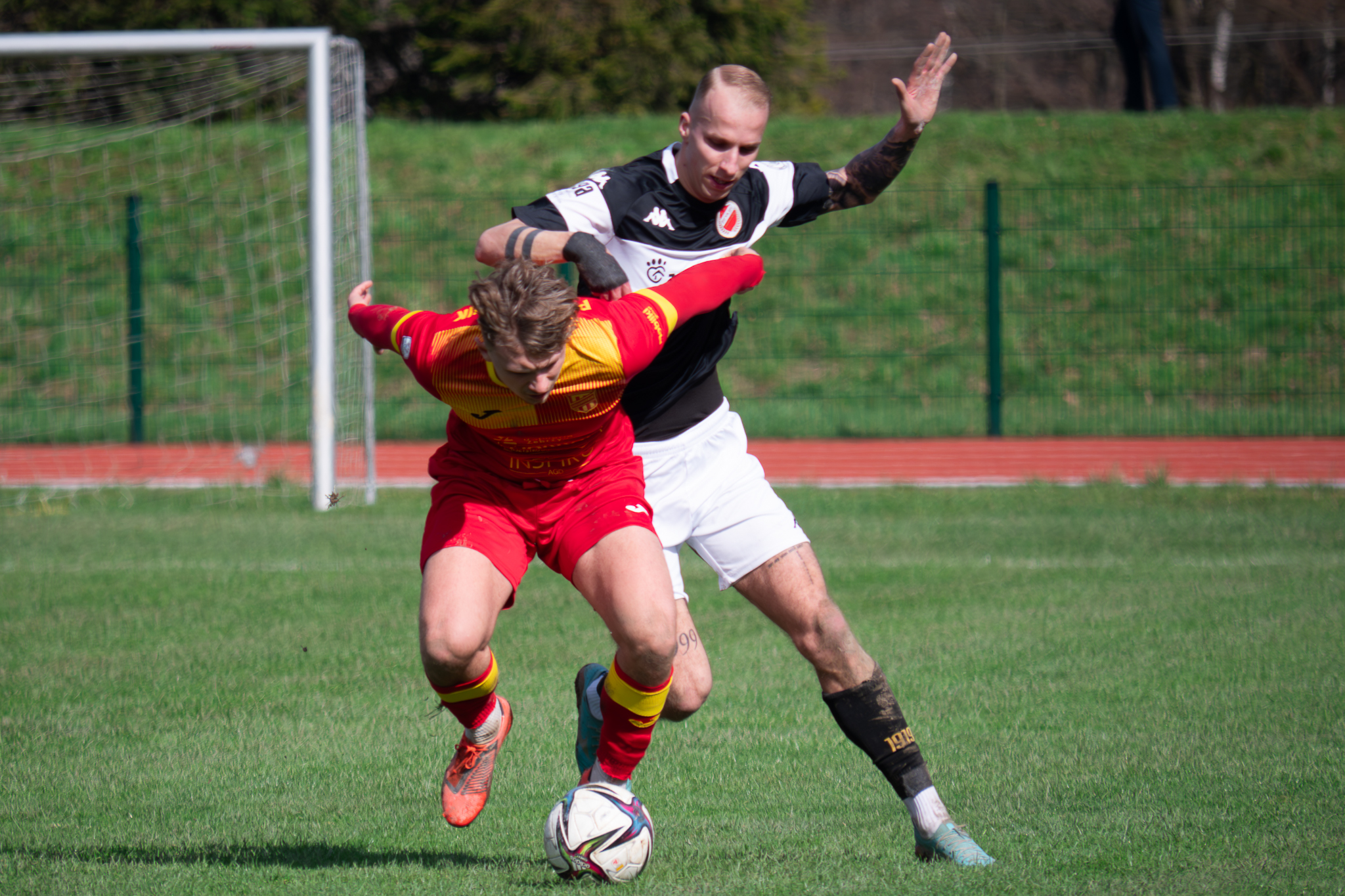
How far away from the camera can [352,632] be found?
7.05 meters

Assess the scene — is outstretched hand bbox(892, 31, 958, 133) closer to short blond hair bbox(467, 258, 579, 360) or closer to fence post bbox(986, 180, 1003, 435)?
short blond hair bbox(467, 258, 579, 360)

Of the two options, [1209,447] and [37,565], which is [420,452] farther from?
[1209,447]

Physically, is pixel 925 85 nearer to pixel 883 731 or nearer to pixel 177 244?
pixel 883 731

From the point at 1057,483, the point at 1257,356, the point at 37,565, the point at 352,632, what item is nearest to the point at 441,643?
the point at 352,632

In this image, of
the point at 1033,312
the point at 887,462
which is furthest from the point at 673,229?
the point at 1033,312

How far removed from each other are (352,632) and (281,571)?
1.88 meters

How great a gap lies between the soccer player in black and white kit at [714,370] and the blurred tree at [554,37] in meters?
20.9

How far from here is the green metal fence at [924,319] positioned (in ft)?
50.8

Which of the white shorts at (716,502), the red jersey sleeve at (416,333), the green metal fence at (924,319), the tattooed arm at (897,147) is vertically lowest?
the green metal fence at (924,319)

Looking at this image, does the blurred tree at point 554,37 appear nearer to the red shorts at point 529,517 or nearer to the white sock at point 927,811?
the red shorts at point 529,517

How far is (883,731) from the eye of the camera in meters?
4.01

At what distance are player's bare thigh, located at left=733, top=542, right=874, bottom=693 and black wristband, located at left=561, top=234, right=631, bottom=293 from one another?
100 cm

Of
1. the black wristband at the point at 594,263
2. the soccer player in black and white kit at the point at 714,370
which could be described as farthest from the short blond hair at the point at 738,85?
the black wristband at the point at 594,263

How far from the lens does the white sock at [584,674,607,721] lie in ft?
14.4
